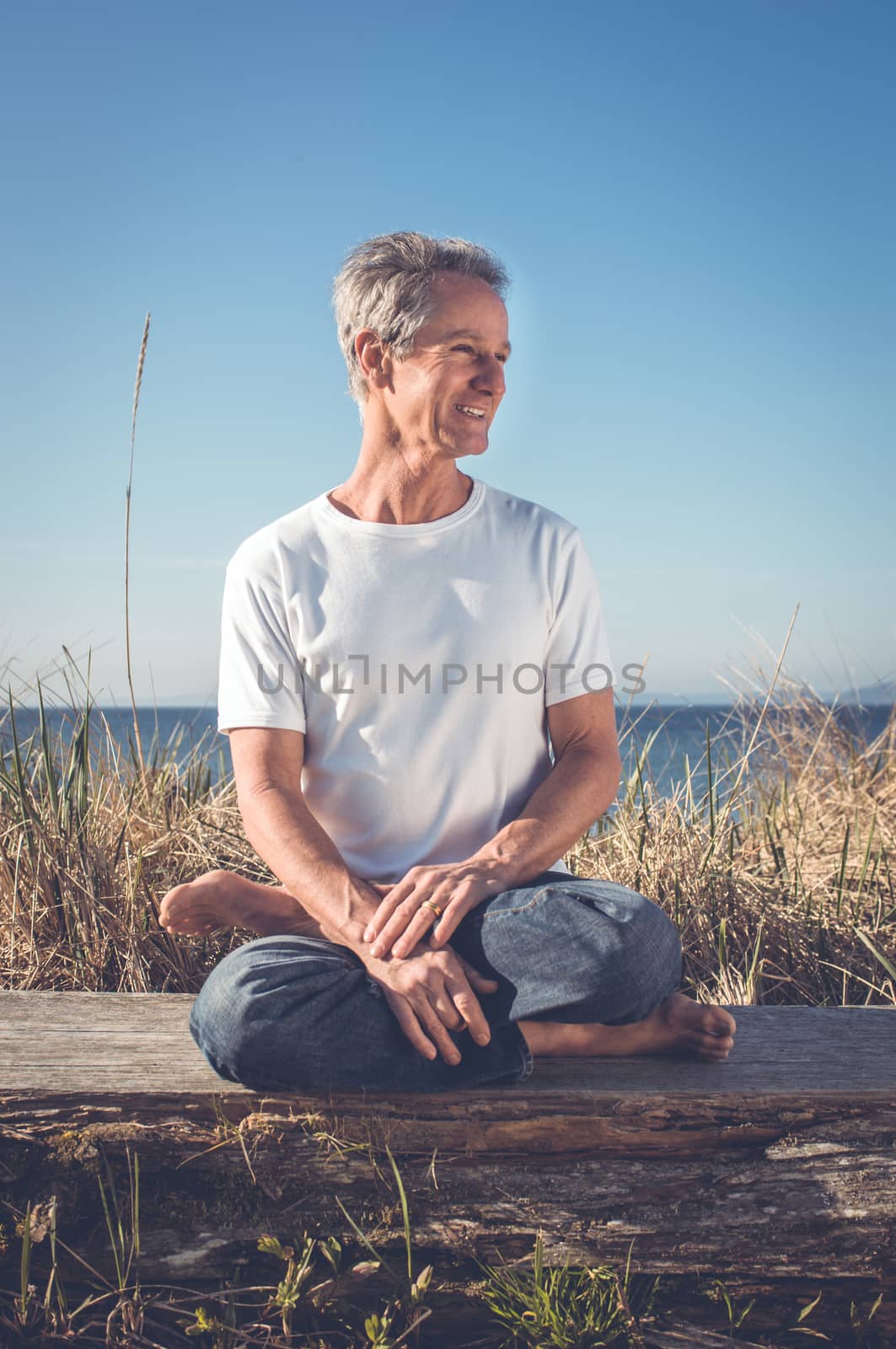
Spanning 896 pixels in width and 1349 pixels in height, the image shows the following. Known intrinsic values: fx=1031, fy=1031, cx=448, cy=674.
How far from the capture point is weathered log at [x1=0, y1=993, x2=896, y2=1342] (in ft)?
5.67

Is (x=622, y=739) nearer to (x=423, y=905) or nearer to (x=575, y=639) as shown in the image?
(x=575, y=639)

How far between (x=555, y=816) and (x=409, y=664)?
446 millimetres

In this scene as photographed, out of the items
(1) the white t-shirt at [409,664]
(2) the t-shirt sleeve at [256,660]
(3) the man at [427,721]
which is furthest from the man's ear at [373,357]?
(2) the t-shirt sleeve at [256,660]

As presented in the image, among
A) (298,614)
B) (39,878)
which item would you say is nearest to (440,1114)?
(298,614)

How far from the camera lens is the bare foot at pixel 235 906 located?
2.20m

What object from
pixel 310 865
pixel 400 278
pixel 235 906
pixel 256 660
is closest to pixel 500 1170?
pixel 310 865

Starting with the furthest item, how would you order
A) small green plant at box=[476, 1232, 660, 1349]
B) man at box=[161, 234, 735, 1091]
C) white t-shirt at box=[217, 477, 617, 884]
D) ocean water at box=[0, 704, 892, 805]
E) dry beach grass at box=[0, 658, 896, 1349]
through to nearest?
ocean water at box=[0, 704, 892, 805]
dry beach grass at box=[0, 658, 896, 1349]
white t-shirt at box=[217, 477, 617, 884]
man at box=[161, 234, 735, 1091]
small green plant at box=[476, 1232, 660, 1349]

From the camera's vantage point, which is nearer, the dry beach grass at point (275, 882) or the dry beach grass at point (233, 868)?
the dry beach grass at point (275, 882)

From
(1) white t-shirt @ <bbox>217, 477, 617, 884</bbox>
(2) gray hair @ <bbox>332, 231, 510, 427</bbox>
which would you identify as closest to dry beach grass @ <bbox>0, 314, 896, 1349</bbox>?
(1) white t-shirt @ <bbox>217, 477, 617, 884</bbox>

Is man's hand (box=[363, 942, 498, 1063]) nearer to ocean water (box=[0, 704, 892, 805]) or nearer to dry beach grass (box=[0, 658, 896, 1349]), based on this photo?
dry beach grass (box=[0, 658, 896, 1349])

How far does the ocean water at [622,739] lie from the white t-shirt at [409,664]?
1194 millimetres

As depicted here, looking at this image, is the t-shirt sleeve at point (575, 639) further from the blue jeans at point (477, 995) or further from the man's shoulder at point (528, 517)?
the blue jeans at point (477, 995)

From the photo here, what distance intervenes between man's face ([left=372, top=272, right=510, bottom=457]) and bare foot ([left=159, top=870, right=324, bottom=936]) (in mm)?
1040

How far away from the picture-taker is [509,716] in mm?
2201
